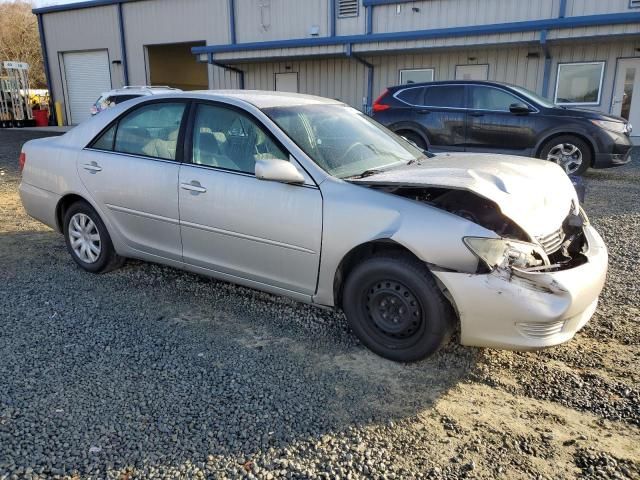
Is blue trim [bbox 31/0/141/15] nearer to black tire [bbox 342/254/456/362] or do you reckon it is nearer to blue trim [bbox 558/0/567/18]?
blue trim [bbox 558/0/567/18]

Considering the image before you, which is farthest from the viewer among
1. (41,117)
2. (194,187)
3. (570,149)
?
(41,117)

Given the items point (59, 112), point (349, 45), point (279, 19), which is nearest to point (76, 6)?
point (59, 112)

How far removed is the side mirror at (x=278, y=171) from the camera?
340 centimetres

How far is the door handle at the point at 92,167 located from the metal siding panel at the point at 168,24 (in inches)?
695

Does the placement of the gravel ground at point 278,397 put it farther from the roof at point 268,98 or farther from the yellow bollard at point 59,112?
the yellow bollard at point 59,112

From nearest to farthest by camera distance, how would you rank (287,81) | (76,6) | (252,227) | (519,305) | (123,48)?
1. (519,305)
2. (252,227)
3. (287,81)
4. (123,48)
5. (76,6)

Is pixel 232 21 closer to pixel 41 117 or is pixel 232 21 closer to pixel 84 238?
pixel 41 117

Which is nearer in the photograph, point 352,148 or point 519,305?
point 519,305

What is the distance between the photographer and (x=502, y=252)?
2900 millimetres

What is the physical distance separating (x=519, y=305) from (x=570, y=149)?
7.40 m

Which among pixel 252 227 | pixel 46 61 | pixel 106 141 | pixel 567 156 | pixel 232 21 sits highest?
pixel 232 21

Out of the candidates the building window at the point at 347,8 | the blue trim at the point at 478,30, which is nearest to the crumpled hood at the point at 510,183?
the blue trim at the point at 478,30

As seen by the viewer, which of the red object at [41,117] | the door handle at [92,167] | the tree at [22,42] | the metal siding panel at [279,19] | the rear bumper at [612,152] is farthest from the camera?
the tree at [22,42]

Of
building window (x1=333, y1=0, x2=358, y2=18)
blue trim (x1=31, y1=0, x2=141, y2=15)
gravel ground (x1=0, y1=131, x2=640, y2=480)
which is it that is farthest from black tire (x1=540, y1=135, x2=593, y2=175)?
blue trim (x1=31, y1=0, x2=141, y2=15)
